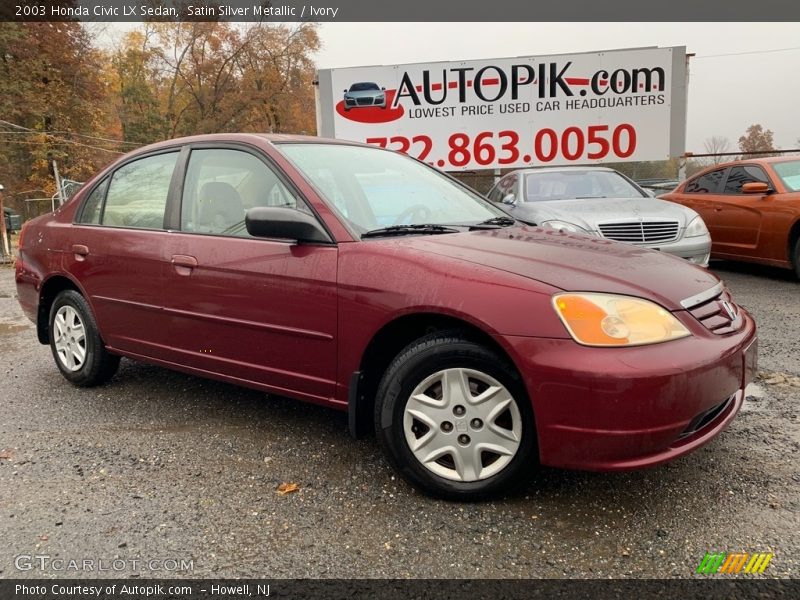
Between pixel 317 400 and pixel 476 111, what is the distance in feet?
34.5

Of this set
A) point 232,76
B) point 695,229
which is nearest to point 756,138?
point 232,76

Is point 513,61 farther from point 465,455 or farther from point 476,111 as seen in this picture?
point 465,455

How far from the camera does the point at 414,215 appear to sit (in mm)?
3049

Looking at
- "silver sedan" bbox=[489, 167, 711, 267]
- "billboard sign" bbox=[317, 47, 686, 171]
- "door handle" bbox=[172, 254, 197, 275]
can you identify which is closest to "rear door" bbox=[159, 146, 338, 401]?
"door handle" bbox=[172, 254, 197, 275]

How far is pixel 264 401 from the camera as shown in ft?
12.0

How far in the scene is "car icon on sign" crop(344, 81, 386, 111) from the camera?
1222 centimetres

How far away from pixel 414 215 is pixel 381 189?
0.85 feet

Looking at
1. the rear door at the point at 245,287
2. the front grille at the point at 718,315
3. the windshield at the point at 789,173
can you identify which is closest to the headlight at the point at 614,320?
the front grille at the point at 718,315

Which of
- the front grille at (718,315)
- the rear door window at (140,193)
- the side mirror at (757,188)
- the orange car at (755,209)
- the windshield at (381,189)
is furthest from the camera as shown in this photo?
the side mirror at (757,188)

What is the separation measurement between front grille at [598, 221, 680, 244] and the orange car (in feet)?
5.44

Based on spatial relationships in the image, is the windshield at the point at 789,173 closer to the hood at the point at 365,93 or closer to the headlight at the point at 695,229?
the headlight at the point at 695,229

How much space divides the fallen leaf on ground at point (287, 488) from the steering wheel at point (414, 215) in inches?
49.9

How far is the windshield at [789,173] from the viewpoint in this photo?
6.97 meters

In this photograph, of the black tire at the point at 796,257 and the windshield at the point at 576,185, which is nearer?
the black tire at the point at 796,257
